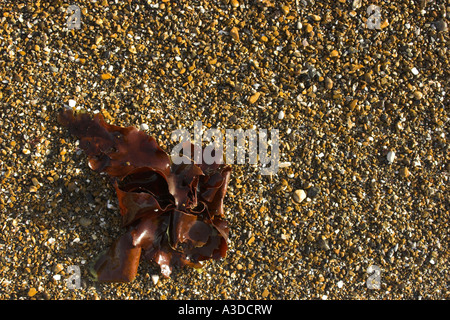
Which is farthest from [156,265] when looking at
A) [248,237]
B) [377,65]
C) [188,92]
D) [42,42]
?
[377,65]

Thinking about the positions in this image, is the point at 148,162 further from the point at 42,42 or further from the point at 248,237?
the point at 42,42

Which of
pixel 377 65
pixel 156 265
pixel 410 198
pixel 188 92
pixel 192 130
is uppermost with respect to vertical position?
pixel 377 65

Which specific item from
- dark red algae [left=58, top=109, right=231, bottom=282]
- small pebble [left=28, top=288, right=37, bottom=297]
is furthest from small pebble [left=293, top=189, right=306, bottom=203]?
small pebble [left=28, top=288, right=37, bottom=297]

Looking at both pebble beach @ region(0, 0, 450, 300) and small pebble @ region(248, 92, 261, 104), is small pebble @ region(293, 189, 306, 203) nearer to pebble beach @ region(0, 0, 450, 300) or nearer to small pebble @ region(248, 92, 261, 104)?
pebble beach @ region(0, 0, 450, 300)

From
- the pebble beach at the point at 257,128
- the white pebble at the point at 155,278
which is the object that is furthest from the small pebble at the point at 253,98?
the white pebble at the point at 155,278

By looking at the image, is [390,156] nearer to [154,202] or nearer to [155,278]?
[154,202]
